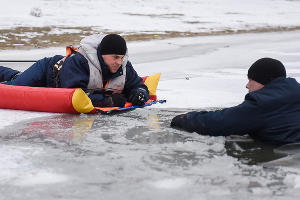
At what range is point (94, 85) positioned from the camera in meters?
4.68

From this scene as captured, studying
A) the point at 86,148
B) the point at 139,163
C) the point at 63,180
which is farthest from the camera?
the point at 86,148

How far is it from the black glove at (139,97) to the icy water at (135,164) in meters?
0.71

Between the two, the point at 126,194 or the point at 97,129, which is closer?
the point at 126,194

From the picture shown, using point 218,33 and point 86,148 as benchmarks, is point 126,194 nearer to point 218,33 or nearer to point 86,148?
point 86,148

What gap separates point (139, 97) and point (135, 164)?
1821mm

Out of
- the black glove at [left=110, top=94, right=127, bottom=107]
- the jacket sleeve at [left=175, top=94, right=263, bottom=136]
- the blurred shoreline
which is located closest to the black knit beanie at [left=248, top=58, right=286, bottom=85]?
the jacket sleeve at [left=175, top=94, right=263, bottom=136]

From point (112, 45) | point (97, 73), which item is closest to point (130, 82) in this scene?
point (97, 73)

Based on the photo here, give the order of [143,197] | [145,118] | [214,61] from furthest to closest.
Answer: [214,61] < [145,118] < [143,197]

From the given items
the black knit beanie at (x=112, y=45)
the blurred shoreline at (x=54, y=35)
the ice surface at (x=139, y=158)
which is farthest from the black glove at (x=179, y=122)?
the blurred shoreline at (x=54, y=35)

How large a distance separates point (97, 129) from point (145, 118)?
0.62 metres

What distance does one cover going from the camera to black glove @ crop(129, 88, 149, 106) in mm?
4801

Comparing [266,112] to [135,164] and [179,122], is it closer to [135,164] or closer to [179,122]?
[179,122]

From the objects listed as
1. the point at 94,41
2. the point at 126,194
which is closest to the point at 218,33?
the point at 94,41

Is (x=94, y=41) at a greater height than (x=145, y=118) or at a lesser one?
greater
